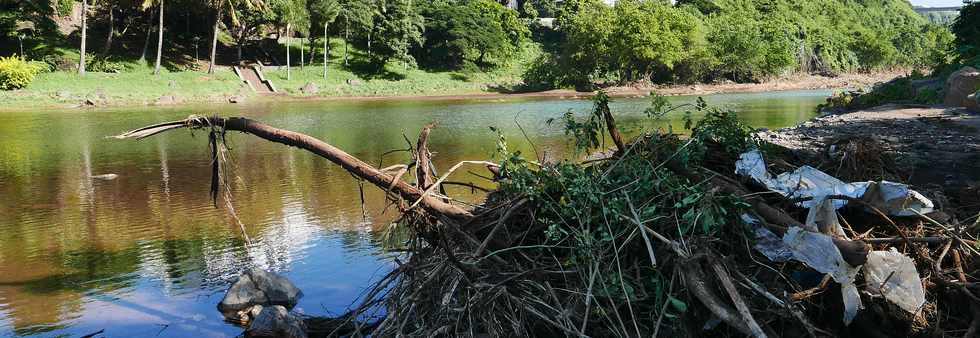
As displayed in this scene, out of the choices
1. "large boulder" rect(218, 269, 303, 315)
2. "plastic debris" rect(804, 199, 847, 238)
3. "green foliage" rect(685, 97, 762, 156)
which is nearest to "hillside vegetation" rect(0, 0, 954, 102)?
"large boulder" rect(218, 269, 303, 315)

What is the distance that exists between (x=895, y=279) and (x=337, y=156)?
369 centimetres

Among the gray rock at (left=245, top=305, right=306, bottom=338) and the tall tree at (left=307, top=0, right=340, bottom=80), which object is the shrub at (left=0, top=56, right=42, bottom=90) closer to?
the tall tree at (left=307, top=0, right=340, bottom=80)

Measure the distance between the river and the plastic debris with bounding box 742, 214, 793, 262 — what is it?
154cm

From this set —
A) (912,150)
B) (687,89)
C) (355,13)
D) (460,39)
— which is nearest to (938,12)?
(687,89)

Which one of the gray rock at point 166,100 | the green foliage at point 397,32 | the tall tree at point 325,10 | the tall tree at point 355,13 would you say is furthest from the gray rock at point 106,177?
the green foliage at point 397,32

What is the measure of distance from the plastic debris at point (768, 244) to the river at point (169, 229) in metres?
1.54

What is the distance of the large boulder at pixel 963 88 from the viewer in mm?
16147

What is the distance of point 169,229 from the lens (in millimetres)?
11016

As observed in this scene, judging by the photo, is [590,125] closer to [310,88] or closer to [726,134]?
[726,134]

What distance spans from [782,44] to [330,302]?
249 ft

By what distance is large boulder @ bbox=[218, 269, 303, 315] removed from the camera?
7418 millimetres

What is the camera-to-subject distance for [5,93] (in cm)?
3872

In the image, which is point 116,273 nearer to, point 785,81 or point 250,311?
point 250,311

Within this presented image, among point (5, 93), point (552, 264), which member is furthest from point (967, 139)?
point (5, 93)
